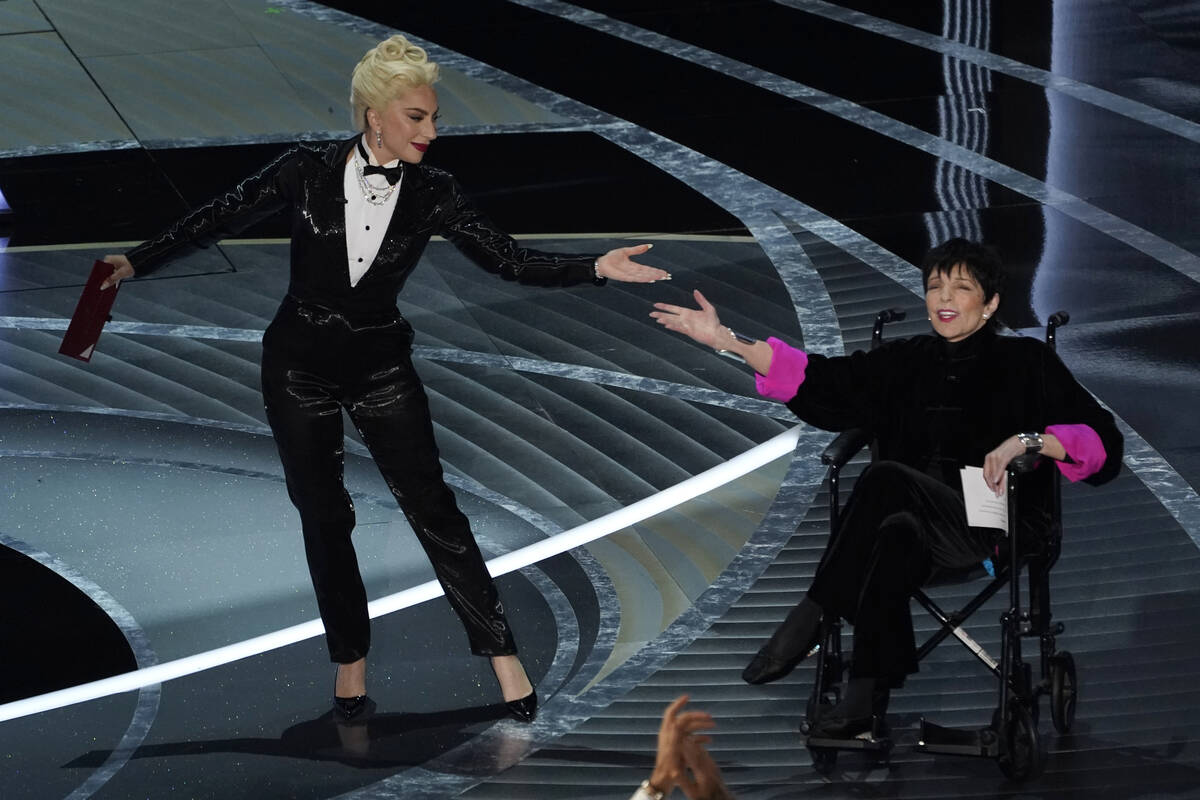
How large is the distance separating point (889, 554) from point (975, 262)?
67cm

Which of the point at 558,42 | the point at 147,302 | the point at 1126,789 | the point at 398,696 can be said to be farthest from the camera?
the point at 558,42

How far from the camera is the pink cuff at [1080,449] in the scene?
361 cm

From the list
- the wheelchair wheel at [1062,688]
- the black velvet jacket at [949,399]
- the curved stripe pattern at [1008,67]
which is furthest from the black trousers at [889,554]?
the curved stripe pattern at [1008,67]

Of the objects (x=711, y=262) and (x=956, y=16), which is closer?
(x=711, y=262)

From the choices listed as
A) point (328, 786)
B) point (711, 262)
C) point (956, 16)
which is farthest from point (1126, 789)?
point (956, 16)

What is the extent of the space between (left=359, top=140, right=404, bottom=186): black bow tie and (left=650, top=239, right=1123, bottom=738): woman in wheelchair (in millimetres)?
625

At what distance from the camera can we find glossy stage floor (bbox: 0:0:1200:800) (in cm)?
395

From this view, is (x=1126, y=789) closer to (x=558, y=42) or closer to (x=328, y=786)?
(x=328, y=786)

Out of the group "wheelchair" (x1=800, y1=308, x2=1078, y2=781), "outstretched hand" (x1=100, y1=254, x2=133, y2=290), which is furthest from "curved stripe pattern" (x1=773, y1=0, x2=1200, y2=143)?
"outstretched hand" (x1=100, y1=254, x2=133, y2=290)

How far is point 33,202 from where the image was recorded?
7.08 m

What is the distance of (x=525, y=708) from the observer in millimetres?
3975

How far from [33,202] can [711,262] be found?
2.74 metres

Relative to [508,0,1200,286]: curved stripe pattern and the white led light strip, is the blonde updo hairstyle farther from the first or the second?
[508,0,1200,286]: curved stripe pattern

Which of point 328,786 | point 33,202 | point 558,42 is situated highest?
point 558,42
